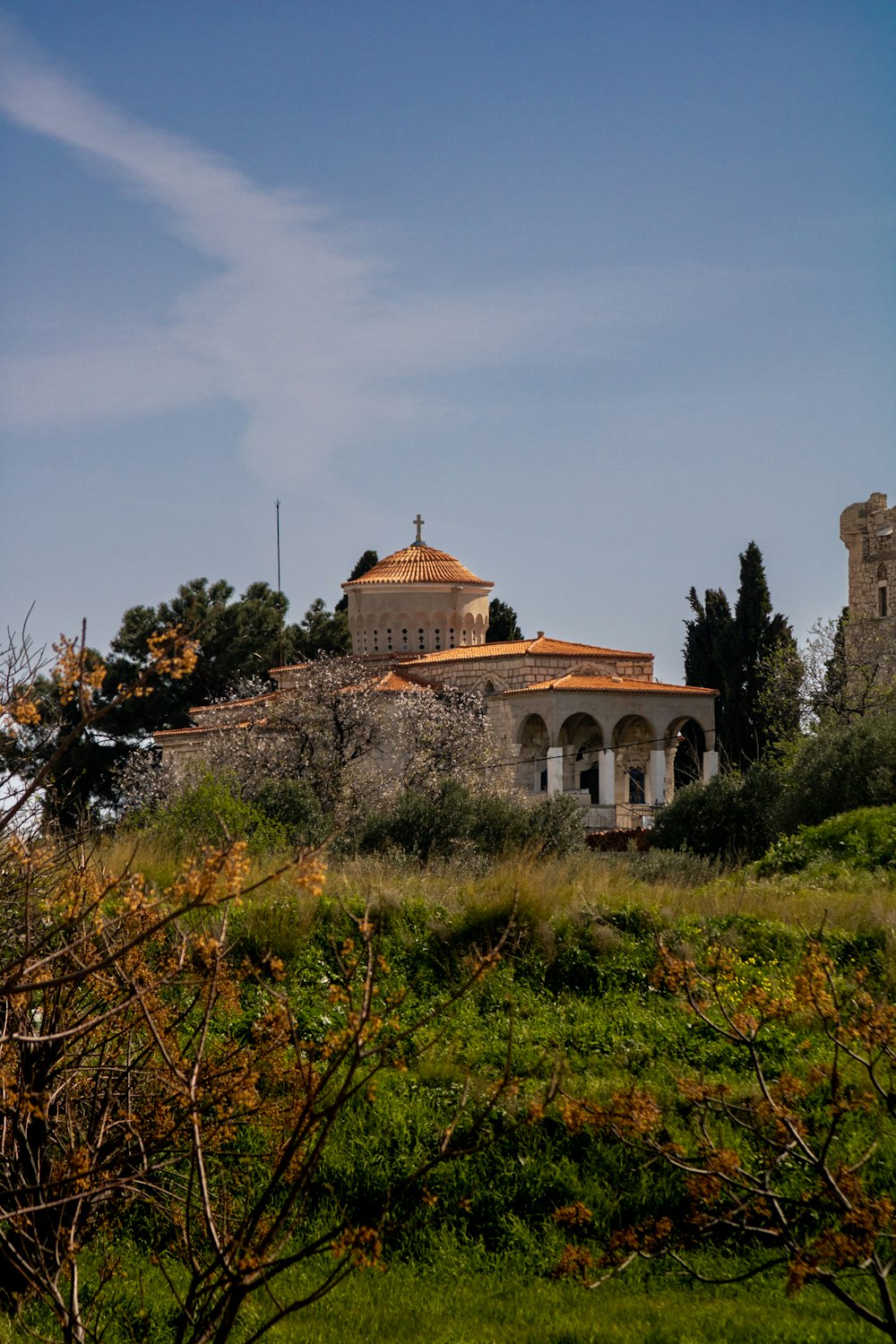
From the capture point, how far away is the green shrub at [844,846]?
50.3 feet

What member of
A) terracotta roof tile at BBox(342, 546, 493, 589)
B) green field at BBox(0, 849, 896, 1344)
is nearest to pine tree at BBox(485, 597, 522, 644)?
terracotta roof tile at BBox(342, 546, 493, 589)

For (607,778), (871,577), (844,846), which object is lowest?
(844,846)

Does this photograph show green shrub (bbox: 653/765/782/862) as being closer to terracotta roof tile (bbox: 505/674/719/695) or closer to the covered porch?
the covered porch

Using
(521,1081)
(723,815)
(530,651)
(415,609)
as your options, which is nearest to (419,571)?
(415,609)

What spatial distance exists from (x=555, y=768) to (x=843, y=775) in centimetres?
1548

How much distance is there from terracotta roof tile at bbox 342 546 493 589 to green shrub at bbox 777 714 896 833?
857 inches

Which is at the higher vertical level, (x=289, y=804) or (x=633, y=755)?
(x=633, y=755)

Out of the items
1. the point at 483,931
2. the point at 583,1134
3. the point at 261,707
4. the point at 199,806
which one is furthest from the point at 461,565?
the point at 583,1134

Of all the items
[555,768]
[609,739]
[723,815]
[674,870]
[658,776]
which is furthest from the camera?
[658,776]

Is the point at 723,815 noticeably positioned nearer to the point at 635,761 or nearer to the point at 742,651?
the point at 635,761

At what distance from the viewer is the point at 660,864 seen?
1731cm

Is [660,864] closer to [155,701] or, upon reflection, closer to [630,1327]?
[630,1327]

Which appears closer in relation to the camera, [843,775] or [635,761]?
[843,775]

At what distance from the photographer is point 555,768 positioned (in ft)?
117
